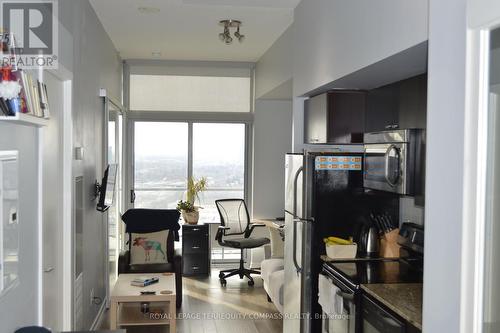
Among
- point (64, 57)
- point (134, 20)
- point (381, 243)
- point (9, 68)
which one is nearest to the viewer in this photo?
point (9, 68)

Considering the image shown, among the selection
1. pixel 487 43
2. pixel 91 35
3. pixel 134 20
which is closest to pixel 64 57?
pixel 91 35

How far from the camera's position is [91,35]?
16.1 feet

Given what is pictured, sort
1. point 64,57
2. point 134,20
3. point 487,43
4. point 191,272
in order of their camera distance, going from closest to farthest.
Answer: point 487,43
point 64,57
point 134,20
point 191,272

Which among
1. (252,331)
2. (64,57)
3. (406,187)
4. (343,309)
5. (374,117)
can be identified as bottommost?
(252,331)

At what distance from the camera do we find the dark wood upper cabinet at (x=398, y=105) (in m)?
3.33

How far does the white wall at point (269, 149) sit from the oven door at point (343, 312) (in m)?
4.22

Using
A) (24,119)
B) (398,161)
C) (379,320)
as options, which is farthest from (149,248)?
(24,119)

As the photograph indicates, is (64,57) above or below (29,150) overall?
above

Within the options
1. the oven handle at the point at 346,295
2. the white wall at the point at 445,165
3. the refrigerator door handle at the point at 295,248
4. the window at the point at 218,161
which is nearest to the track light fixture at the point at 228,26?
the refrigerator door handle at the point at 295,248

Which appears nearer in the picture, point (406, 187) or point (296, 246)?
point (406, 187)

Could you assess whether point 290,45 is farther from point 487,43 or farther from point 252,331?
point 487,43

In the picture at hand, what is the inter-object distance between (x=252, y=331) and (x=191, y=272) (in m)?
2.45

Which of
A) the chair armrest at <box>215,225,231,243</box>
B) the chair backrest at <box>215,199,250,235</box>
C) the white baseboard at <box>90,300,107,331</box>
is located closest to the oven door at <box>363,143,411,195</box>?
the white baseboard at <box>90,300,107,331</box>

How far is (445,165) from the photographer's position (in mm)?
2033
